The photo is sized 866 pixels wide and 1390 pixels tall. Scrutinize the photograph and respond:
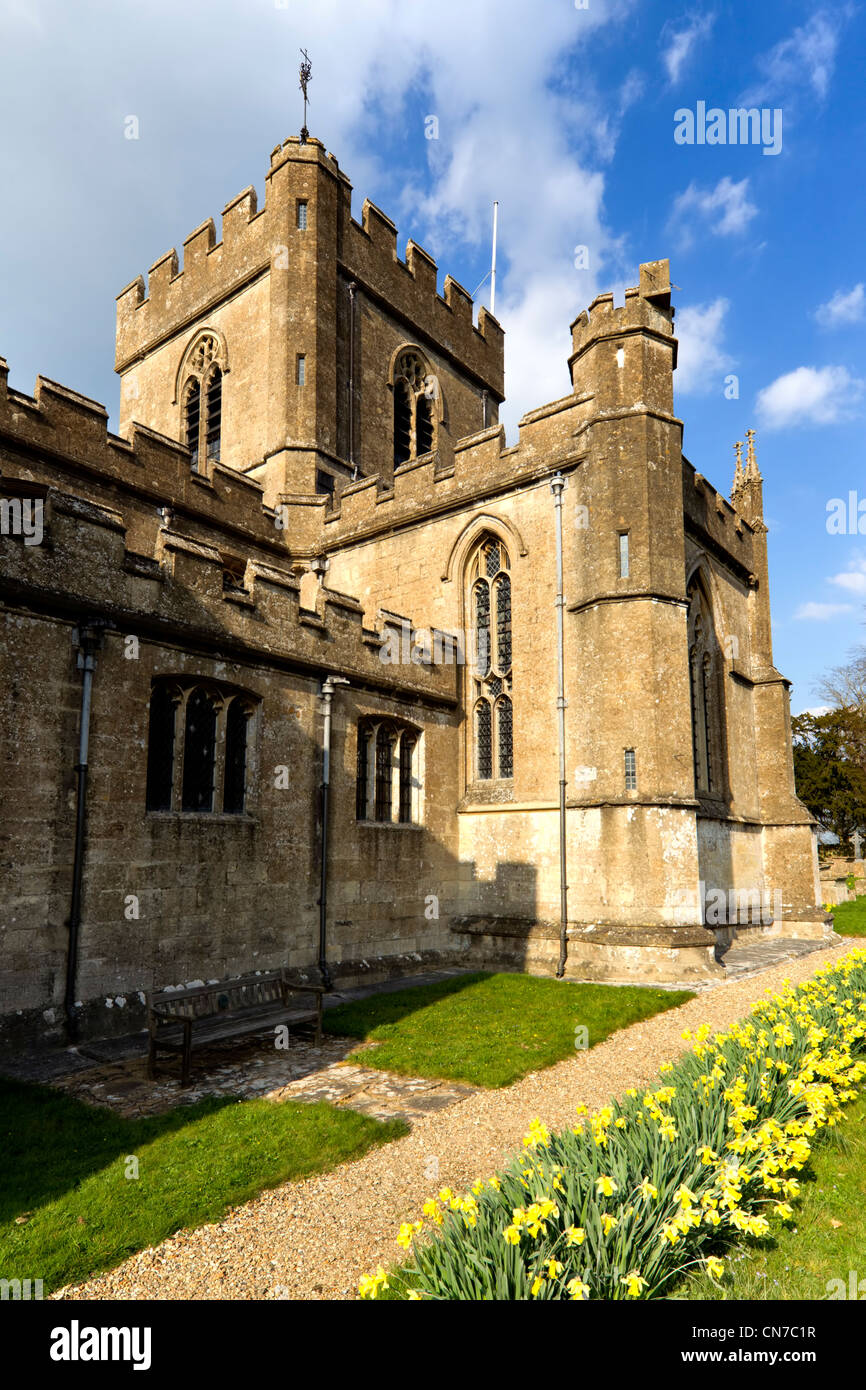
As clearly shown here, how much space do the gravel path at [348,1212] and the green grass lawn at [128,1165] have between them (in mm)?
154

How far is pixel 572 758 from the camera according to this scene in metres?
13.5

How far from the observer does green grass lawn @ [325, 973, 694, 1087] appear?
772cm

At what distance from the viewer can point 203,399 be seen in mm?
21828

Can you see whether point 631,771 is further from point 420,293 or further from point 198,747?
point 420,293

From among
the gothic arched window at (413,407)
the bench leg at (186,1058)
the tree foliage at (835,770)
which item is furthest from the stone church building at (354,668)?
the tree foliage at (835,770)

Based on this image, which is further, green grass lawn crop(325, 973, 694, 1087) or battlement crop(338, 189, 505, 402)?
battlement crop(338, 189, 505, 402)

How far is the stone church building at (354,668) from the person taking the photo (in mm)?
8586

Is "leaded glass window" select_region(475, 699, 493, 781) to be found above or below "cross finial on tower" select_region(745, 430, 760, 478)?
below

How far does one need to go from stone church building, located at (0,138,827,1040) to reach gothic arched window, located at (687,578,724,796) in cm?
9

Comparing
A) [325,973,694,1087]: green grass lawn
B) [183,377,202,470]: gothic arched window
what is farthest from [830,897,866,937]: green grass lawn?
[183,377,202,470]: gothic arched window

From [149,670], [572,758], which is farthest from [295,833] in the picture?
[572,758]

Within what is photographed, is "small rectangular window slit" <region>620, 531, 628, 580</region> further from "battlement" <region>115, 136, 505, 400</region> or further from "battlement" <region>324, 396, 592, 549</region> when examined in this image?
"battlement" <region>115, 136, 505, 400</region>

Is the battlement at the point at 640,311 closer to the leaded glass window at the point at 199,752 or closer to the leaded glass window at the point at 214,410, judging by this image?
the leaded glass window at the point at 199,752

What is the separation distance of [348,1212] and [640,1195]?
1930mm
